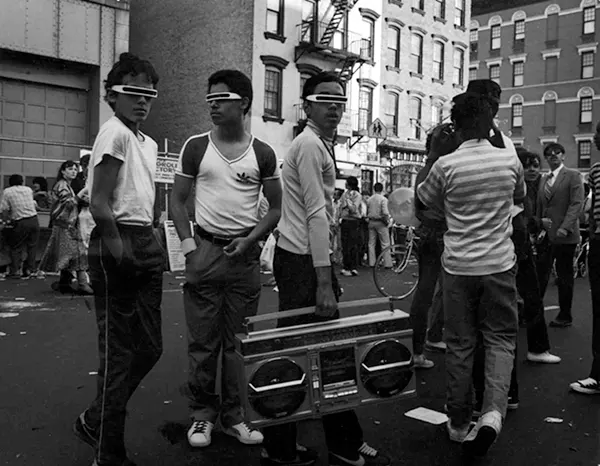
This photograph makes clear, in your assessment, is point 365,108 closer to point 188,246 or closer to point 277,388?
point 188,246

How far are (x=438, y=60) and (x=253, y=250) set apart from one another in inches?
1348

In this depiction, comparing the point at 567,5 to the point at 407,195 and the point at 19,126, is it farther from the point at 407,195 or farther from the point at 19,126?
the point at 407,195

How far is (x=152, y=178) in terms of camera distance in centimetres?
376

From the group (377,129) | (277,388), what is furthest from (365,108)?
(277,388)

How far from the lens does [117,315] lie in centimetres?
351

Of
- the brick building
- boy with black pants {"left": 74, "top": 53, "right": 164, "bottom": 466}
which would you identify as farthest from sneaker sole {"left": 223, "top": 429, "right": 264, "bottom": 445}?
the brick building

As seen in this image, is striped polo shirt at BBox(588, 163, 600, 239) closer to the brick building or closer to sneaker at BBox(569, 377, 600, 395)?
sneaker at BBox(569, 377, 600, 395)

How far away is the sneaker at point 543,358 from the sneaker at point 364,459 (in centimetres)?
289

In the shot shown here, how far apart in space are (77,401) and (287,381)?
241 cm

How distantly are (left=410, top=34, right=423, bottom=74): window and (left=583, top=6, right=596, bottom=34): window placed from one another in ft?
71.3

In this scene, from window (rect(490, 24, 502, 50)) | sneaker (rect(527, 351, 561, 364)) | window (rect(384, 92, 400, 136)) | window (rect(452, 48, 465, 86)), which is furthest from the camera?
window (rect(490, 24, 502, 50))

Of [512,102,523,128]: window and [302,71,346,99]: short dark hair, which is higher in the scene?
[512,102,523,128]: window

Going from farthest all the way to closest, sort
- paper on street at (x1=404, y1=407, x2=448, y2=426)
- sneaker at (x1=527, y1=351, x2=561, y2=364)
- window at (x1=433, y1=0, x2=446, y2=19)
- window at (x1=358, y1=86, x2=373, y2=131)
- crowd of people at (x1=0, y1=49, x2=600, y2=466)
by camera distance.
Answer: window at (x1=433, y1=0, x2=446, y2=19) → window at (x1=358, y1=86, x2=373, y2=131) → sneaker at (x1=527, y1=351, x2=561, y2=364) → paper on street at (x1=404, y1=407, x2=448, y2=426) → crowd of people at (x1=0, y1=49, x2=600, y2=466)

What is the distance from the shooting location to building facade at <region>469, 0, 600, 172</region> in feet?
163
